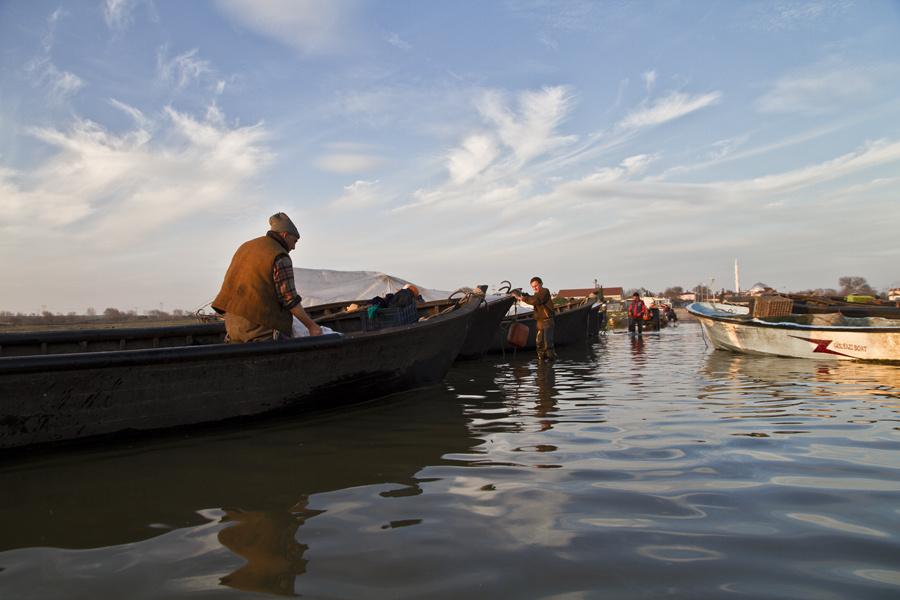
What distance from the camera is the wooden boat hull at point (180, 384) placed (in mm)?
3625

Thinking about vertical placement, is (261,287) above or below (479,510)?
above

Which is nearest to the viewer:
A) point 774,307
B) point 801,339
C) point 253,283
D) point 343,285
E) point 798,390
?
point 253,283

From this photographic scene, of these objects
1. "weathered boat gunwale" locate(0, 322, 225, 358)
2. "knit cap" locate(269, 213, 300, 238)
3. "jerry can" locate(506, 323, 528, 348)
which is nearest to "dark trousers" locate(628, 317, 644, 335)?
"jerry can" locate(506, 323, 528, 348)

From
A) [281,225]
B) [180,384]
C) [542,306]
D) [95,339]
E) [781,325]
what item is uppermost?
[281,225]

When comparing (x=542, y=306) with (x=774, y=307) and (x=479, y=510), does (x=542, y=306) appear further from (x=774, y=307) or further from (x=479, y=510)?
(x=479, y=510)

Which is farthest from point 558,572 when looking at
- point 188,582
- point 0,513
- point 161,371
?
point 161,371

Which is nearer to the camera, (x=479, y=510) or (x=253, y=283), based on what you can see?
(x=479, y=510)

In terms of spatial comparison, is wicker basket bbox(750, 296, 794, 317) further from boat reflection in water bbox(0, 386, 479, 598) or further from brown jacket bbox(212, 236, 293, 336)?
brown jacket bbox(212, 236, 293, 336)

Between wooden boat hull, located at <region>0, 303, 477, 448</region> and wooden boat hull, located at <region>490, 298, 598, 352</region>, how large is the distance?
782 cm

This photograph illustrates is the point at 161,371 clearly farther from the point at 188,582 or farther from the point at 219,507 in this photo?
the point at 188,582

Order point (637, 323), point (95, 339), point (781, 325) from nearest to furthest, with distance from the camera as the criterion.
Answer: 1. point (95, 339)
2. point (781, 325)
3. point (637, 323)

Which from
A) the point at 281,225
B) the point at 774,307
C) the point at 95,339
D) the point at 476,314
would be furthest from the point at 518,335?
the point at 95,339

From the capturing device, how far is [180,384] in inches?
166

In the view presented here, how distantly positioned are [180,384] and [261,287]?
101 cm
